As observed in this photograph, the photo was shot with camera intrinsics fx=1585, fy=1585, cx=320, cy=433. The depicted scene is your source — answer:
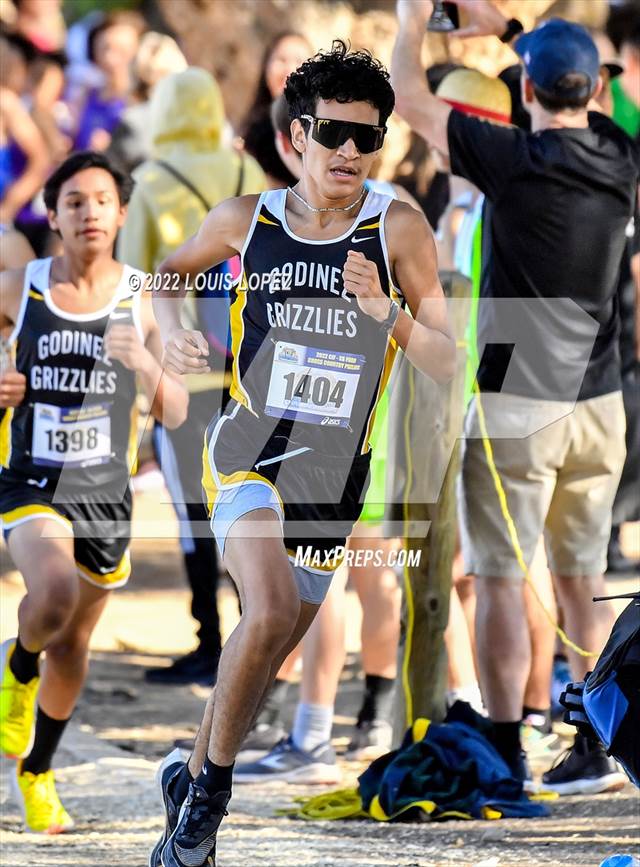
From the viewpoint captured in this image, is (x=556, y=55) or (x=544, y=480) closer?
(x=556, y=55)

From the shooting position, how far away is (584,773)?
566 cm

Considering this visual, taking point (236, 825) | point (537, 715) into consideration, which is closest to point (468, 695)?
point (537, 715)

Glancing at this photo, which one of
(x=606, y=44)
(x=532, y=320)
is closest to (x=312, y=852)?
(x=532, y=320)

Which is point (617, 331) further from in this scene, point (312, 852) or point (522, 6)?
point (522, 6)

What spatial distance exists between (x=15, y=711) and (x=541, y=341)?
223 cm

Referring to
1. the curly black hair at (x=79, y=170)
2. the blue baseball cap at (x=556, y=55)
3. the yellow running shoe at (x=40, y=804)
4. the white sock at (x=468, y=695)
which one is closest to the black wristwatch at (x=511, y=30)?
the blue baseball cap at (x=556, y=55)

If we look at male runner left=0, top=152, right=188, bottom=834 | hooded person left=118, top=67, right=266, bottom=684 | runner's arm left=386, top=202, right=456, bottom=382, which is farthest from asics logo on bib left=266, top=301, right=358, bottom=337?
hooded person left=118, top=67, right=266, bottom=684

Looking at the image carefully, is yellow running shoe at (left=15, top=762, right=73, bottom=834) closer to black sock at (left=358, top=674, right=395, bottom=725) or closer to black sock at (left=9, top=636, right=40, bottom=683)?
black sock at (left=9, top=636, right=40, bottom=683)

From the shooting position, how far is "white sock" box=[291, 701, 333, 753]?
6094 millimetres

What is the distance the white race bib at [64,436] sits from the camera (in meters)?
5.44

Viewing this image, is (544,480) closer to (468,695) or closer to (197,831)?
(468,695)

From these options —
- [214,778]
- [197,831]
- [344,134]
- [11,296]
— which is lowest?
[197,831]

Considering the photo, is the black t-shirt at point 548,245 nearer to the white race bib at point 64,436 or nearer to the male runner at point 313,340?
the male runner at point 313,340

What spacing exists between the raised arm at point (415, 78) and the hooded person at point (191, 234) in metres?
1.50
